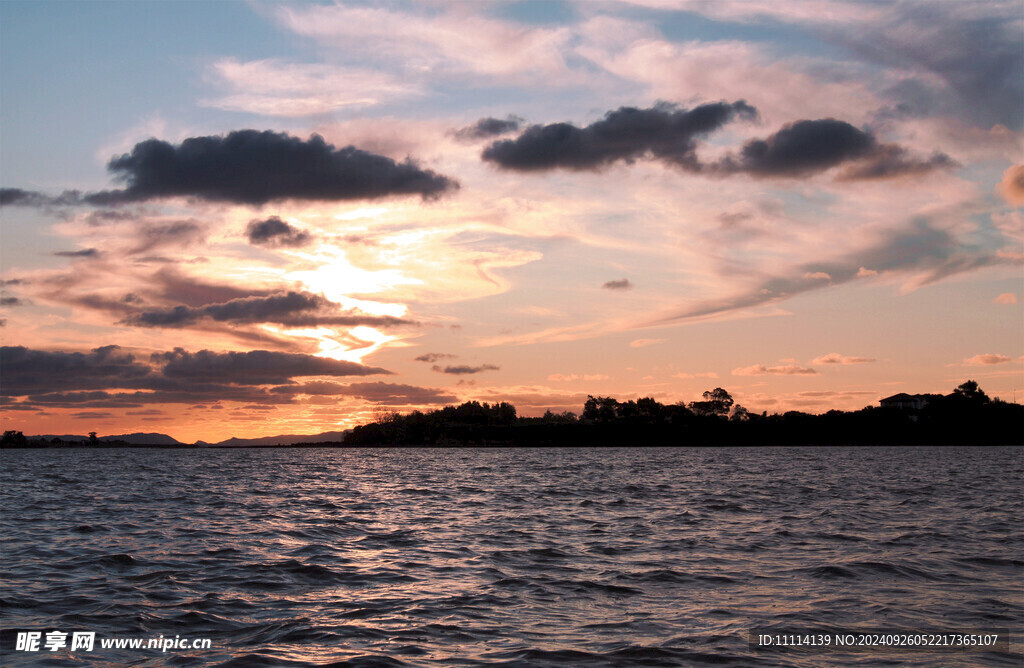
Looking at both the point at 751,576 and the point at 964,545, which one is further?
the point at 964,545

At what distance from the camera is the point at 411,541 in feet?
97.0

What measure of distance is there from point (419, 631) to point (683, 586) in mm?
7874

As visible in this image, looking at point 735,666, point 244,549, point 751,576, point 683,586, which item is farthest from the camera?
point 244,549

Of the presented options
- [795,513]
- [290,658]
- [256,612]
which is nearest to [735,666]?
[290,658]

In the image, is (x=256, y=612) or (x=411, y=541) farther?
(x=411, y=541)

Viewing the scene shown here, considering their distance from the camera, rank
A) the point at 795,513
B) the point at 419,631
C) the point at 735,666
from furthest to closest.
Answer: the point at 795,513 < the point at 419,631 < the point at 735,666

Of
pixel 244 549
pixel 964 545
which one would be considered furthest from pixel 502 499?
pixel 964 545

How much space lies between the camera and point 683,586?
20500mm

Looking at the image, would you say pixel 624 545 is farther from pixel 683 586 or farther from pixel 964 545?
pixel 964 545

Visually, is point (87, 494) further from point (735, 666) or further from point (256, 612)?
point (735, 666)

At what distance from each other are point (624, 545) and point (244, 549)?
1359 cm

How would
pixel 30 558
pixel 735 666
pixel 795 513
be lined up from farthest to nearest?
pixel 795 513 → pixel 30 558 → pixel 735 666

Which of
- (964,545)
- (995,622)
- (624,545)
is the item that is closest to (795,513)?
(964,545)

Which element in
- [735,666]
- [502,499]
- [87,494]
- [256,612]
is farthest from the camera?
[87,494]
